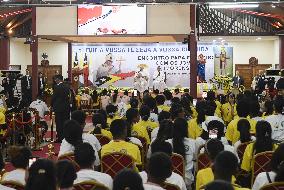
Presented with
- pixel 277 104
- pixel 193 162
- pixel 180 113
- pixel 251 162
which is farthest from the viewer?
pixel 180 113


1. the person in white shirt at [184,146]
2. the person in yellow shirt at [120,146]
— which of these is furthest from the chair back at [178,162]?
the person in white shirt at [184,146]

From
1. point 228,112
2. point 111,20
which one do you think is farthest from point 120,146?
point 111,20

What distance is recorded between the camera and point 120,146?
6613 mm

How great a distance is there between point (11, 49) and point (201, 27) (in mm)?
10434

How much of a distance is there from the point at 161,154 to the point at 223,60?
25.2 m

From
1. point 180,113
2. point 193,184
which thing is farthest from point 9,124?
point 193,184

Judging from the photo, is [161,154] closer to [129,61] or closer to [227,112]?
[227,112]

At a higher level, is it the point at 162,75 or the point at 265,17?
the point at 265,17

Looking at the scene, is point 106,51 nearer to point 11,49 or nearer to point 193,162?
point 11,49

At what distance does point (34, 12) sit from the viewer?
17.5 metres

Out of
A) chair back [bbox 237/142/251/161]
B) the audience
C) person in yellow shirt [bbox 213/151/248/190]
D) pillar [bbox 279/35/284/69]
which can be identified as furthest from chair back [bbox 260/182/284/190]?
pillar [bbox 279/35/284/69]

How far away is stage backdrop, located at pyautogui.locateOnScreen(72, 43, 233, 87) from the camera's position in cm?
2822

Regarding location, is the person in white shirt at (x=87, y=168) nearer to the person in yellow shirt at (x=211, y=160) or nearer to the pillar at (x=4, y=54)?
the person in yellow shirt at (x=211, y=160)

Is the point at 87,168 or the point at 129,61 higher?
the point at 129,61
